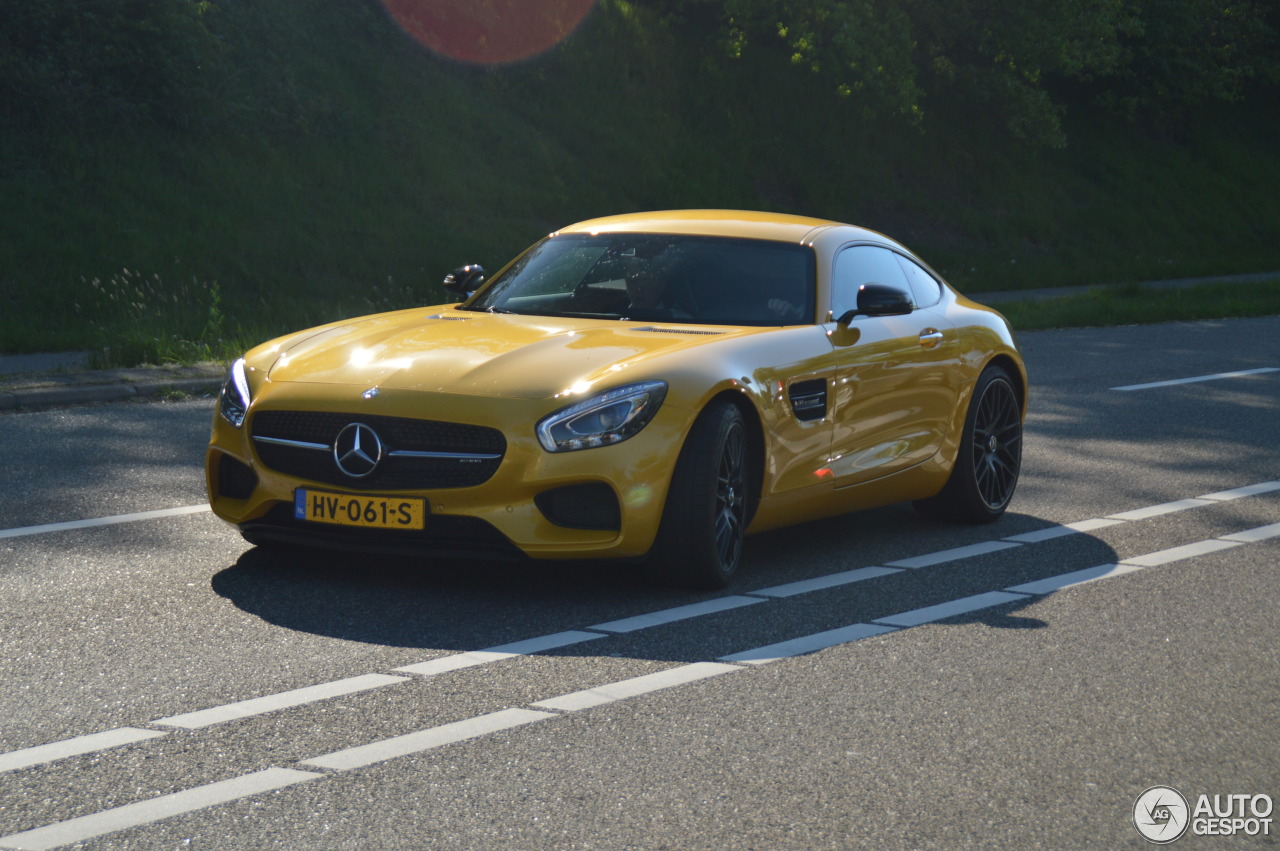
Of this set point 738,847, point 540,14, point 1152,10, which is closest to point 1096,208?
point 1152,10

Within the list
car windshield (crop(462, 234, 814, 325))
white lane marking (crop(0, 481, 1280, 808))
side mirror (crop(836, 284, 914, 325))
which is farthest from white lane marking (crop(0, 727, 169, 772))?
side mirror (crop(836, 284, 914, 325))

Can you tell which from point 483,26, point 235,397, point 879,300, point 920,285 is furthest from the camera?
point 483,26

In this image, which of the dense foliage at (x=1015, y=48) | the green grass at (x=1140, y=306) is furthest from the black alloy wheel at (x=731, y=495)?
the dense foliage at (x=1015, y=48)

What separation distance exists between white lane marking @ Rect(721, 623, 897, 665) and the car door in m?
1.22

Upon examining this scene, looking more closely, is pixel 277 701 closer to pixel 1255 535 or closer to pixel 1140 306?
pixel 1255 535

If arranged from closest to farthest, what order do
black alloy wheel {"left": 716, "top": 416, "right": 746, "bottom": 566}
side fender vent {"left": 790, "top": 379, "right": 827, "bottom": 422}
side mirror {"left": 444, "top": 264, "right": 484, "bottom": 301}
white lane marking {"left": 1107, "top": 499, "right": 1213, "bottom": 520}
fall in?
black alloy wheel {"left": 716, "top": 416, "right": 746, "bottom": 566}
side fender vent {"left": 790, "top": 379, "right": 827, "bottom": 422}
side mirror {"left": 444, "top": 264, "right": 484, "bottom": 301}
white lane marking {"left": 1107, "top": 499, "right": 1213, "bottom": 520}

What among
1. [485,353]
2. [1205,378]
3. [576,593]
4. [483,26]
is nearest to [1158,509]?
[576,593]

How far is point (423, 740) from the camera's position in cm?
420

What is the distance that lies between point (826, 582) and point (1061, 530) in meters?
1.72

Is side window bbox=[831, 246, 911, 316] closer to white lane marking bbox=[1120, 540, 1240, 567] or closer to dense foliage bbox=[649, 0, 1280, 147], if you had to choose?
white lane marking bbox=[1120, 540, 1240, 567]

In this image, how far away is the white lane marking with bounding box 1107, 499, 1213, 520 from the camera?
7754 mm

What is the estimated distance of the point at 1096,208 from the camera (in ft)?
117

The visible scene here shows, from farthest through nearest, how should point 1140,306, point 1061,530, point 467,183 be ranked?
point 467,183
point 1140,306
point 1061,530

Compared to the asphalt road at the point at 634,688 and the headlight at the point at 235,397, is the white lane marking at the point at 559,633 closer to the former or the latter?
the asphalt road at the point at 634,688
